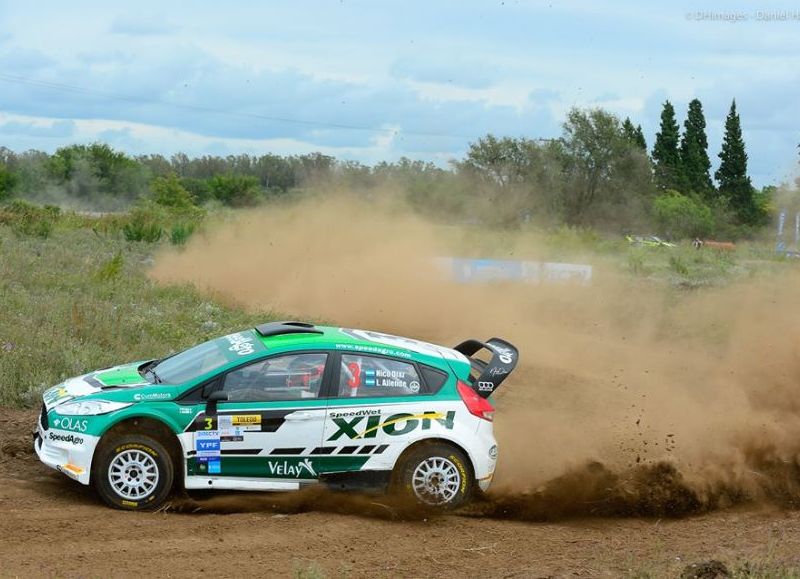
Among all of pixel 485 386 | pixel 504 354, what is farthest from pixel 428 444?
pixel 504 354

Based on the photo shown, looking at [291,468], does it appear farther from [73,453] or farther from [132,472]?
[73,453]

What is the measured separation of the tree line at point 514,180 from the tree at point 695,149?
0.09 meters

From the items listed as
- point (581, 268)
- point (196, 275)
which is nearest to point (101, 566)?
point (196, 275)

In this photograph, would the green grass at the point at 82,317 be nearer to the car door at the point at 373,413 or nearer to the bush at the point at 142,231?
the car door at the point at 373,413

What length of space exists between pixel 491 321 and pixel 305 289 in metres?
4.77

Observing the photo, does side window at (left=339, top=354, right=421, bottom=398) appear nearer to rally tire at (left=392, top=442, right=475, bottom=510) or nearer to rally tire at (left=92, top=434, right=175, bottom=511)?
rally tire at (left=392, top=442, right=475, bottom=510)

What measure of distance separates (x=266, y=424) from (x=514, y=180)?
885 inches

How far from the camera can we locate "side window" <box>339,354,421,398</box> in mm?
8258

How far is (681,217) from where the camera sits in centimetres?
5162

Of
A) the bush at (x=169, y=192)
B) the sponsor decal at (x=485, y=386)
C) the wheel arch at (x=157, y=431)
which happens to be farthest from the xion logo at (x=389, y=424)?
the bush at (x=169, y=192)

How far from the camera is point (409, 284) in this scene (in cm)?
2156

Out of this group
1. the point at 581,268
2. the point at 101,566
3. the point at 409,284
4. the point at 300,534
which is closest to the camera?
the point at 101,566

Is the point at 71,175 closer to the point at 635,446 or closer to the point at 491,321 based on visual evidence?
the point at 491,321

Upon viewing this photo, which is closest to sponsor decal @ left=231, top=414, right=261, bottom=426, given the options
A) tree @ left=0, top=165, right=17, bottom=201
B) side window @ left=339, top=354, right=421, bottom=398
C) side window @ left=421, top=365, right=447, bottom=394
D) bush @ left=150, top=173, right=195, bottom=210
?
side window @ left=339, top=354, right=421, bottom=398
